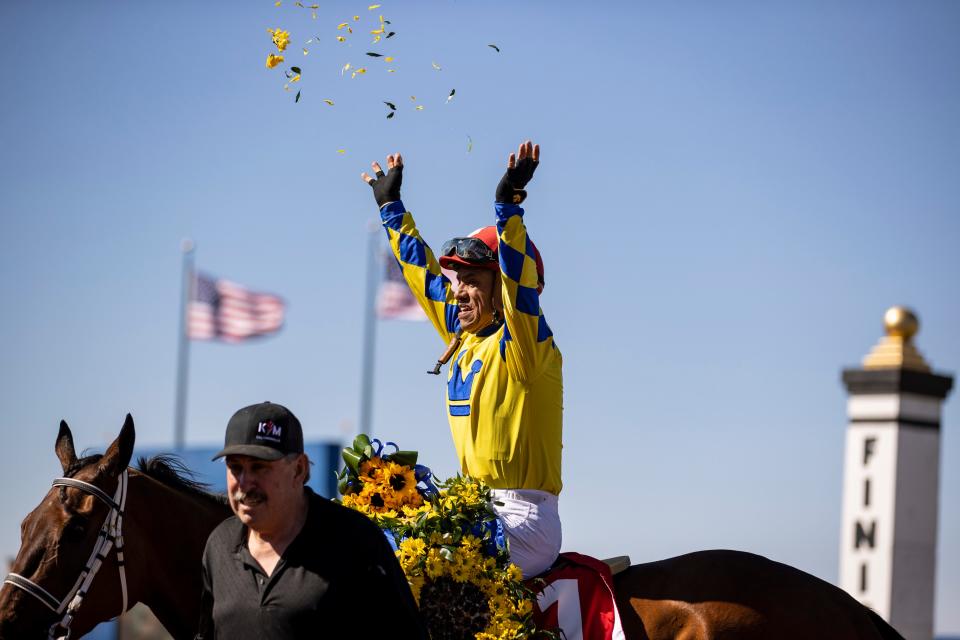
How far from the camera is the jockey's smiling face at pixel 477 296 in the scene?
21.5 feet

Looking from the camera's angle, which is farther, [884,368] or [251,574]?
[884,368]

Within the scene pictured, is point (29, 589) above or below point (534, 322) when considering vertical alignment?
below

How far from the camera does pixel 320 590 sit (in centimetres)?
436

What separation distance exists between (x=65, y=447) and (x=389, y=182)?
2550 mm

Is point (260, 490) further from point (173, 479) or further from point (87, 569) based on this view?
point (173, 479)

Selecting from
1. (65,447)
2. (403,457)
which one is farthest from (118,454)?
(403,457)

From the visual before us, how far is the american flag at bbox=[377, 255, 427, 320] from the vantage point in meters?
22.4

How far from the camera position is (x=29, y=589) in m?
5.33

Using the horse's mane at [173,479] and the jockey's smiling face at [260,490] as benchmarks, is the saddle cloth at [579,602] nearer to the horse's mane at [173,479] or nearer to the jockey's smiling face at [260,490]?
the horse's mane at [173,479]

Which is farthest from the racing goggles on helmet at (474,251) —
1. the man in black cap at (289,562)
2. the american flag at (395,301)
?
the american flag at (395,301)

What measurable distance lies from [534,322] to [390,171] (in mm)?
1875

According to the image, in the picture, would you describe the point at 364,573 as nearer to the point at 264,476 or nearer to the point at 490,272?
the point at 264,476

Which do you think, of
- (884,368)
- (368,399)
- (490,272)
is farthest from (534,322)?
(368,399)

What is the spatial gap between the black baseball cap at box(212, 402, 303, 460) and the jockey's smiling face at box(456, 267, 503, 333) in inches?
85.0
